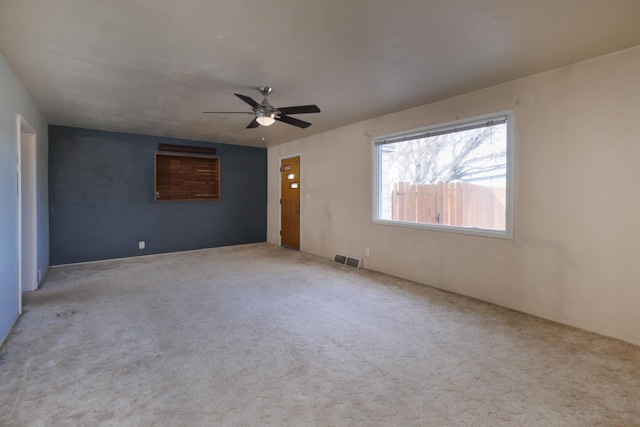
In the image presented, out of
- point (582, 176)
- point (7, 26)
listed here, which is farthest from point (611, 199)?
point (7, 26)

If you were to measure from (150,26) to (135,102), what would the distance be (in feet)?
7.01

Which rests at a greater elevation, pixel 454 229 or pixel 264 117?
pixel 264 117

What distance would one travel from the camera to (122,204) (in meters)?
5.98

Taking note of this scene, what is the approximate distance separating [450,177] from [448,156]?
0.27m

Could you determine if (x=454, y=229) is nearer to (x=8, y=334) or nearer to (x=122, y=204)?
(x=8, y=334)

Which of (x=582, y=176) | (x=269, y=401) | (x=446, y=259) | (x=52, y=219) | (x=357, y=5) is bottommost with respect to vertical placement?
(x=269, y=401)

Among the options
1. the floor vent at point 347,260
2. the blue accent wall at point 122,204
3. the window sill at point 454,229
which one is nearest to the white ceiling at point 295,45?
the window sill at point 454,229

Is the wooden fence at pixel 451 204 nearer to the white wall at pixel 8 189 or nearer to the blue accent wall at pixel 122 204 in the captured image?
the blue accent wall at pixel 122 204

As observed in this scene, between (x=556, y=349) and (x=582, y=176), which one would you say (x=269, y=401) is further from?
(x=582, y=176)

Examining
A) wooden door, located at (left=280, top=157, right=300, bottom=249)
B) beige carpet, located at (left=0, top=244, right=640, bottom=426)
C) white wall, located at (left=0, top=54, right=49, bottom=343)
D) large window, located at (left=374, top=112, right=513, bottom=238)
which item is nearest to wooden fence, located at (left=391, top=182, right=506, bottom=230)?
large window, located at (left=374, top=112, right=513, bottom=238)

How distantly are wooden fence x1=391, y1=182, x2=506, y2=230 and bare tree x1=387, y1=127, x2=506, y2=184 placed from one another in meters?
0.13

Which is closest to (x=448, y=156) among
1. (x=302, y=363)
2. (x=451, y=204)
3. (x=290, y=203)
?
(x=451, y=204)

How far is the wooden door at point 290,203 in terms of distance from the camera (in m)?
6.82

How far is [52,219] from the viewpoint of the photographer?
17.6 ft
